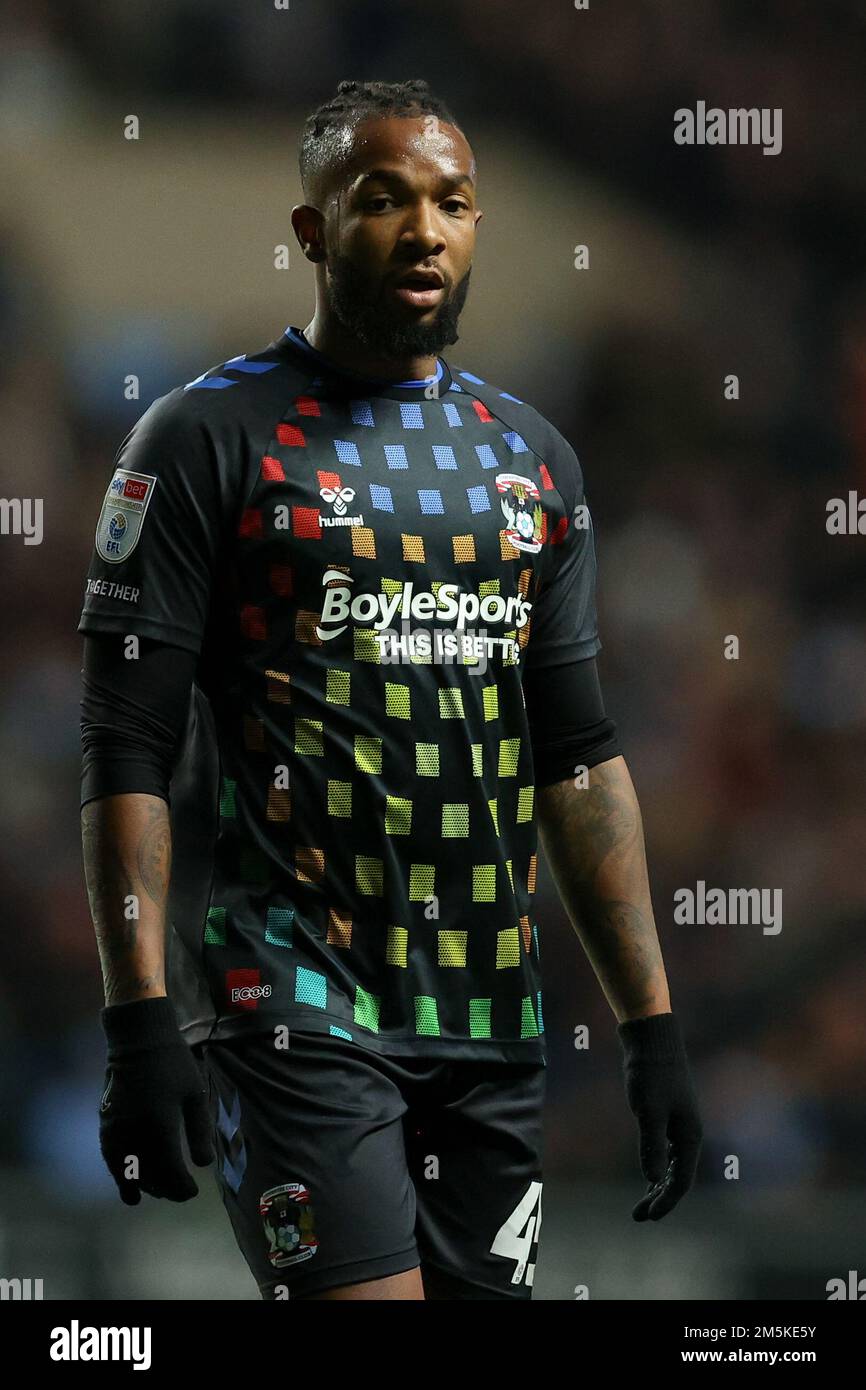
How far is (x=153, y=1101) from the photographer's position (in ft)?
8.26

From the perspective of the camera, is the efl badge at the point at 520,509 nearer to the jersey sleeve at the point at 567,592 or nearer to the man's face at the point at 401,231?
the jersey sleeve at the point at 567,592

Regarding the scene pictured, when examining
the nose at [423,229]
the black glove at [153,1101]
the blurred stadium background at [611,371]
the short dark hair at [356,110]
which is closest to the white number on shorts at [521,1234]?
the black glove at [153,1101]

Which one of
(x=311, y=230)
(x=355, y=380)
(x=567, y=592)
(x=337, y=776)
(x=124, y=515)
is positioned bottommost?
(x=337, y=776)

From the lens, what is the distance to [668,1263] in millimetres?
4543

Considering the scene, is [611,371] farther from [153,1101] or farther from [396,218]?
[153,1101]

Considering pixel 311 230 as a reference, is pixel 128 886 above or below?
below

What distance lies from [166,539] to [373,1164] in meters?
0.86

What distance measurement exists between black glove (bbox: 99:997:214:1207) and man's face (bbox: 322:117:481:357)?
993mm

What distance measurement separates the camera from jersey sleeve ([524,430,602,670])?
2.91m

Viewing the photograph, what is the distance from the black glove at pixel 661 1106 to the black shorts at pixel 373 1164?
215 millimetres

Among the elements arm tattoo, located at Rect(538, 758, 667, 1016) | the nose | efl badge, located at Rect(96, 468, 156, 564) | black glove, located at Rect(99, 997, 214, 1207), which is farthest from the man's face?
black glove, located at Rect(99, 997, 214, 1207)

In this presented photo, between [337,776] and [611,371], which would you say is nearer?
[337,776]

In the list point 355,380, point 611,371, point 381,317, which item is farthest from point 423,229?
point 611,371
